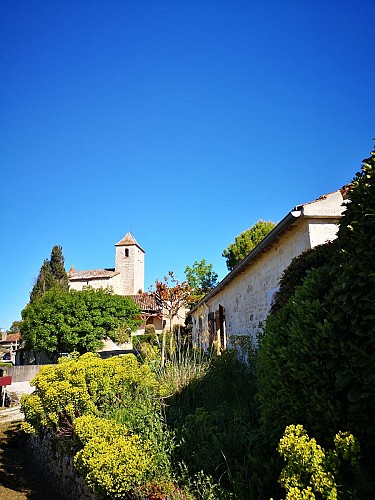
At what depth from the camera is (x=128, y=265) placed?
45812mm

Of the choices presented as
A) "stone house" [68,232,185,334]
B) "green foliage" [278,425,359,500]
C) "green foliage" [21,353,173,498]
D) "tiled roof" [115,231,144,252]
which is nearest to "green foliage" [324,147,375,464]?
"green foliage" [278,425,359,500]

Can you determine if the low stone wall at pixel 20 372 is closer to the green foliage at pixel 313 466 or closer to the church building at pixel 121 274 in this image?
the green foliage at pixel 313 466

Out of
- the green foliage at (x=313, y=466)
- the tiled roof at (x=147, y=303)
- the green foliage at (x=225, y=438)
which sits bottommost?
the green foliage at (x=225, y=438)

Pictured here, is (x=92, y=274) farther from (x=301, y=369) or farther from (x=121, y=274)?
(x=301, y=369)

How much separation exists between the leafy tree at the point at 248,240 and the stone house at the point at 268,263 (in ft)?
45.0

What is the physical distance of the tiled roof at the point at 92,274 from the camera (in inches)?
1773

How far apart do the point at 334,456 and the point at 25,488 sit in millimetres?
5327

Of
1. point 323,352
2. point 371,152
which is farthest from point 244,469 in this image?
point 371,152

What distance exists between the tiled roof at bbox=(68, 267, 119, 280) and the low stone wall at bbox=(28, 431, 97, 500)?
38.0 metres

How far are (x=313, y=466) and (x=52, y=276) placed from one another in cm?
3506

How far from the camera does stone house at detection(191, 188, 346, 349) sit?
5.62 m

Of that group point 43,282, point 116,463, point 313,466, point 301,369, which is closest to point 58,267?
point 43,282

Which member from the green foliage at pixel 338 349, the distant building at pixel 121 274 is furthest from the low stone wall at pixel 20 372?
the distant building at pixel 121 274

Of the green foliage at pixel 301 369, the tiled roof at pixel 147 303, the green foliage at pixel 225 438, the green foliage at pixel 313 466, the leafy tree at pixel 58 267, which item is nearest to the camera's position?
the green foliage at pixel 313 466
